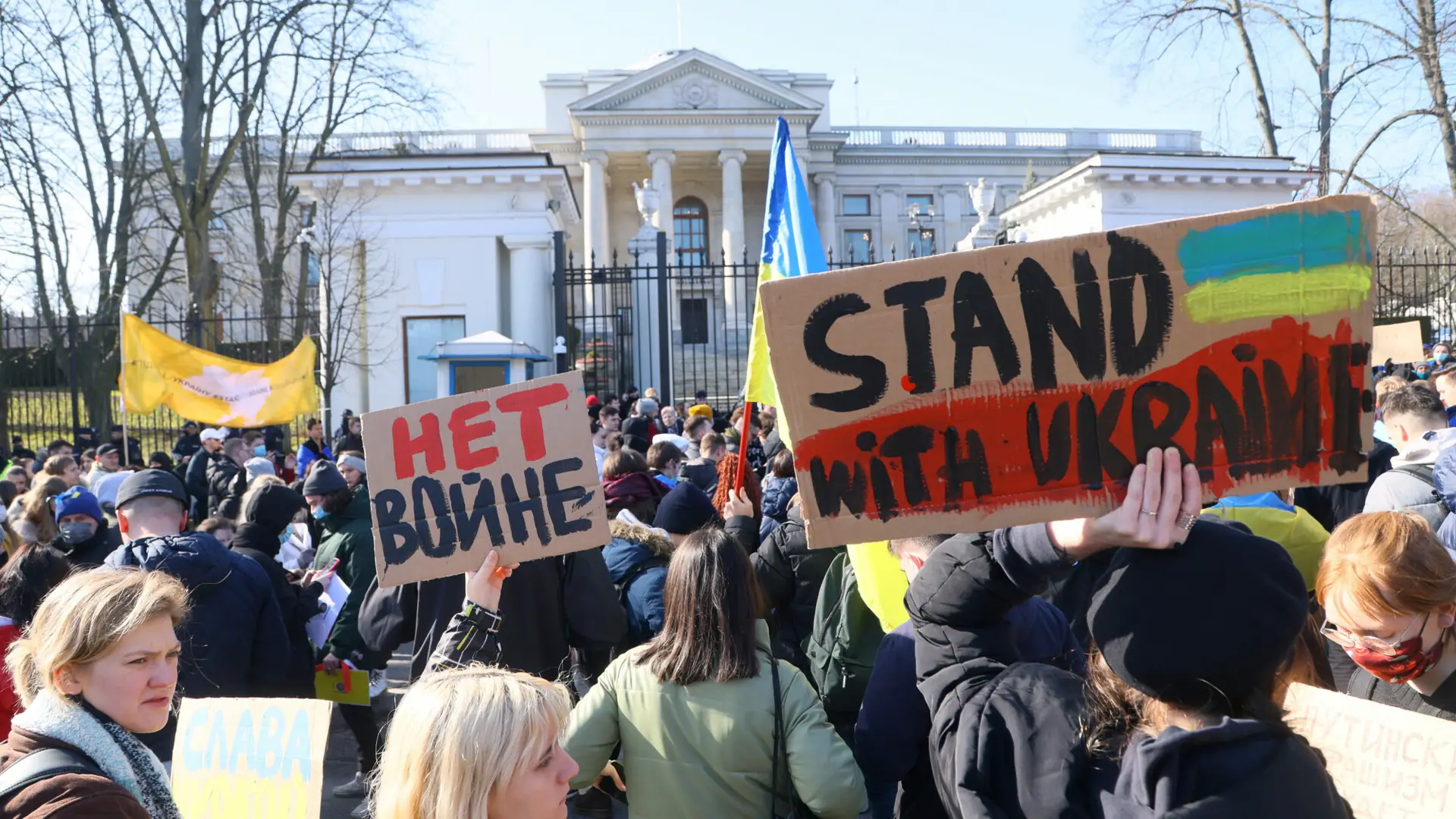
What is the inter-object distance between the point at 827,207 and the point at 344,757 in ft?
135

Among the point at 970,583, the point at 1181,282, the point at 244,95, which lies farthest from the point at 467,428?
the point at 244,95

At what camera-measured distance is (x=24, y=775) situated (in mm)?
2137

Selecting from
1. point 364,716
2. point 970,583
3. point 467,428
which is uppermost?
point 467,428

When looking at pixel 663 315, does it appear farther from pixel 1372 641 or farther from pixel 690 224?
pixel 690 224

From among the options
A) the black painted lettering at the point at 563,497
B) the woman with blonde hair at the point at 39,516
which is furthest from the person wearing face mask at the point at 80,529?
the black painted lettering at the point at 563,497

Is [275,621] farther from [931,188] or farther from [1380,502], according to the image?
[931,188]

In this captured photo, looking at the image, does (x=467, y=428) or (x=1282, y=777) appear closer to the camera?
(x=1282, y=777)

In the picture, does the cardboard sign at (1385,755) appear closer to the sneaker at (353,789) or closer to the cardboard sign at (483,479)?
the cardboard sign at (483,479)

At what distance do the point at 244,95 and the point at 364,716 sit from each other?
68.5 feet

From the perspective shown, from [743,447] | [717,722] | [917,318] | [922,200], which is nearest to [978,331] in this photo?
[917,318]

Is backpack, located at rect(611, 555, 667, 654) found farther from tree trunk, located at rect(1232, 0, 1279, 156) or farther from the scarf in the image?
tree trunk, located at rect(1232, 0, 1279, 156)

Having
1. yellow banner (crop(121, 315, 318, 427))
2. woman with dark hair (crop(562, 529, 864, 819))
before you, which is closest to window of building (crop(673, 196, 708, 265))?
yellow banner (crop(121, 315, 318, 427))

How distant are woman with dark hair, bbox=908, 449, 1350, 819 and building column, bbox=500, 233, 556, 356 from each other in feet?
56.5

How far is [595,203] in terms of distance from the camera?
42.2 metres
